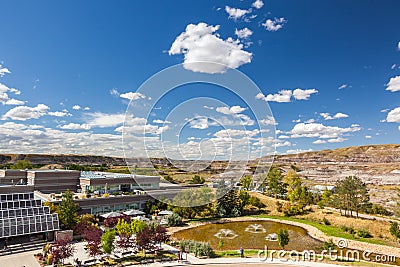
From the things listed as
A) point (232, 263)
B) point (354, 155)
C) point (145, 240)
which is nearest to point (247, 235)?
point (232, 263)

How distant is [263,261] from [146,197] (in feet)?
51.5

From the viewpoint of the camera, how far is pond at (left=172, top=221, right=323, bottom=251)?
19234mm

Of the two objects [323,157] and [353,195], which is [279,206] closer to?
[353,195]

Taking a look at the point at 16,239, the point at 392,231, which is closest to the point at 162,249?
the point at 16,239

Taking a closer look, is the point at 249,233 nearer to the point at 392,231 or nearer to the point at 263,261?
the point at 263,261

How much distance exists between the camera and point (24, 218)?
18188 millimetres

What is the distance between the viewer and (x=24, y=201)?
20.5m

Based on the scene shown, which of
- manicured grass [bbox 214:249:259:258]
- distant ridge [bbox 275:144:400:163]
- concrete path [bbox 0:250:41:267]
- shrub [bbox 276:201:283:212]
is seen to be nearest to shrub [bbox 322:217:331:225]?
shrub [bbox 276:201:283:212]

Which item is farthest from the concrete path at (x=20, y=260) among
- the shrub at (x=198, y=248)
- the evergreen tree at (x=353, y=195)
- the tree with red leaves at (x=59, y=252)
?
the evergreen tree at (x=353, y=195)

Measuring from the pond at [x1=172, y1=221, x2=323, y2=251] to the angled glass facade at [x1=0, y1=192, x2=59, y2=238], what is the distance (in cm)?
898

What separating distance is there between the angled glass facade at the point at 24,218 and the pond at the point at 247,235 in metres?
8.98

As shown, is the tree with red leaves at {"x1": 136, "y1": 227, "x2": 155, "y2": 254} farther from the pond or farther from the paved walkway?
the pond

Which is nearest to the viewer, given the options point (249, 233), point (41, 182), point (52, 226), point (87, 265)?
point (87, 265)

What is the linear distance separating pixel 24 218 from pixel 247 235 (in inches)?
634
